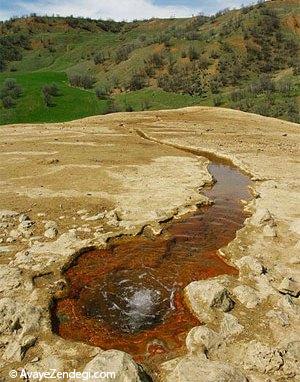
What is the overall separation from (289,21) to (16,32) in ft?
256

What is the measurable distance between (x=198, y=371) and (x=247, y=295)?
2193 mm

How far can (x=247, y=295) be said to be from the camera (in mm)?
7641

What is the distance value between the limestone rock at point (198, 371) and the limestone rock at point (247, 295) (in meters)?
1.66

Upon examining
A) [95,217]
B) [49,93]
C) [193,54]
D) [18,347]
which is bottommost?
[18,347]

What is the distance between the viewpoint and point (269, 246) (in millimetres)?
9719

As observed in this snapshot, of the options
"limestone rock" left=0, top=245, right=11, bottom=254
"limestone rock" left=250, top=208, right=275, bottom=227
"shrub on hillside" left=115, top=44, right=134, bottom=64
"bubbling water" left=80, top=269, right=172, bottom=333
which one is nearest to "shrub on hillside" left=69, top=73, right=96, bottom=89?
"shrub on hillside" left=115, top=44, right=134, bottom=64

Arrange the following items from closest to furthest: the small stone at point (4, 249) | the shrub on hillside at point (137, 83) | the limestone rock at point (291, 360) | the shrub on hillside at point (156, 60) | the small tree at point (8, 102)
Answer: the limestone rock at point (291, 360), the small stone at point (4, 249), the small tree at point (8, 102), the shrub on hillside at point (137, 83), the shrub on hillside at point (156, 60)

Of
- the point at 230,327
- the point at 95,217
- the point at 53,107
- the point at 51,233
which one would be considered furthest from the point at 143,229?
the point at 53,107

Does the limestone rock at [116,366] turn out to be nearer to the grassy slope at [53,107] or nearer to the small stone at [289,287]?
the small stone at [289,287]

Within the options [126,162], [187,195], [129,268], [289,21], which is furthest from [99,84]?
[129,268]

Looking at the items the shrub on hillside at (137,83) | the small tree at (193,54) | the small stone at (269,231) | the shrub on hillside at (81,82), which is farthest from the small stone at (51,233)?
the shrub on hillside at (81,82)

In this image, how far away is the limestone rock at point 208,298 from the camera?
24.1 feet

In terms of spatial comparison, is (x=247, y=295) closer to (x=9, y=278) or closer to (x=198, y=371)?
(x=198, y=371)

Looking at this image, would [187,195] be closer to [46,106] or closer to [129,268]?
[129,268]
